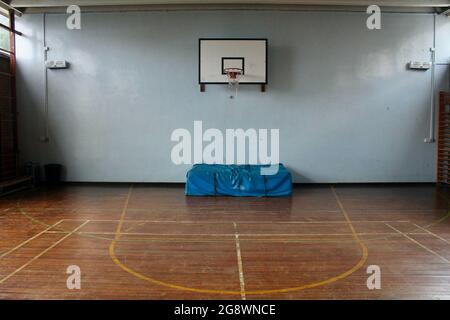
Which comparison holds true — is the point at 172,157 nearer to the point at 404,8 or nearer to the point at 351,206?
the point at 351,206

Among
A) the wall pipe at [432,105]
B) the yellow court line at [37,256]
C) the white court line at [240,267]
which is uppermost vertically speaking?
the wall pipe at [432,105]

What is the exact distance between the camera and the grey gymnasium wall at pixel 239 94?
7969 mm

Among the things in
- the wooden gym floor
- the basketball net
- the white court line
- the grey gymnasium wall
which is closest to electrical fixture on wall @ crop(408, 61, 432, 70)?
the grey gymnasium wall

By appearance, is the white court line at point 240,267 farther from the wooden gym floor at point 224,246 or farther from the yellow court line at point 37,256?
the yellow court line at point 37,256

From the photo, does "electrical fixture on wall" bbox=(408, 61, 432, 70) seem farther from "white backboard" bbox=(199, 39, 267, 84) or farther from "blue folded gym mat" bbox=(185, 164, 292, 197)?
"blue folded gym mat" bbox=(185, 164, 292, 197)

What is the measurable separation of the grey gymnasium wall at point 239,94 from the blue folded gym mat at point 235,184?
114 cm

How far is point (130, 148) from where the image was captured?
8148 millimetres

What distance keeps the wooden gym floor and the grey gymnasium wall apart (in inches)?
59.5

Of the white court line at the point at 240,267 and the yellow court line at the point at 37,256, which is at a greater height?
the yellow court line at the point at 37,256

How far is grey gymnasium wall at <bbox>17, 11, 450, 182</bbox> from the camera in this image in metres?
7.97

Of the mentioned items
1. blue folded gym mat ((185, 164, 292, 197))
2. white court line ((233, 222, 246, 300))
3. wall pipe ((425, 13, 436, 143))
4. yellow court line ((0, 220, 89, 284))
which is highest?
wall pipe ((425, 13, 436, 143))

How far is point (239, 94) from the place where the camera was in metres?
8.05

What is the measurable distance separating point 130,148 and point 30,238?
4048mm

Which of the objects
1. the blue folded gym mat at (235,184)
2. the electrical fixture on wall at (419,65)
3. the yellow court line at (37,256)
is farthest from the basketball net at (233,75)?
the yellow court line at (37,256)
